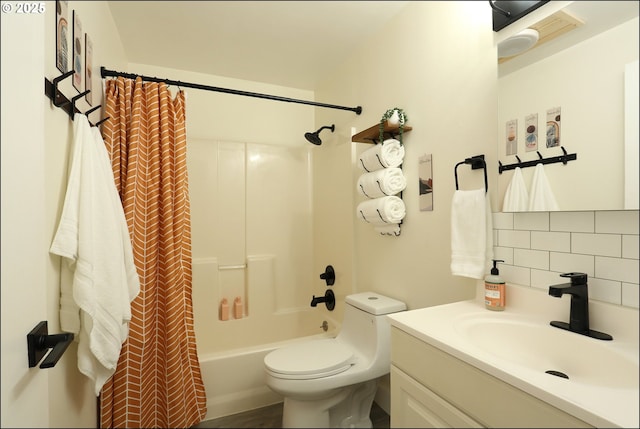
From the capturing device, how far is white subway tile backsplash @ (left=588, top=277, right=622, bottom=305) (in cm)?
85

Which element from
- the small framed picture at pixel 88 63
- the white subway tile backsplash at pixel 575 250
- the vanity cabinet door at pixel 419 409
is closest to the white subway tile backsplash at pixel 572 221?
the white subway tile backsplash at pixel 575 250

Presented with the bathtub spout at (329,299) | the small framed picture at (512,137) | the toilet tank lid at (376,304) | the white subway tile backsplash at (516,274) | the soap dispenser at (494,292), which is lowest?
the bathtub spout at (329,299)

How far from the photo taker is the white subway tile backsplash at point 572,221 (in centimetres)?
93

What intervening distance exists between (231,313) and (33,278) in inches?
74.9

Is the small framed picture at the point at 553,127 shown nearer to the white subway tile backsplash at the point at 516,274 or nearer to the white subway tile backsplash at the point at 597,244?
the white subway tile backsplash at the point at 597,244

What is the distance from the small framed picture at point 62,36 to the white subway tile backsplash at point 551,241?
1.66 m

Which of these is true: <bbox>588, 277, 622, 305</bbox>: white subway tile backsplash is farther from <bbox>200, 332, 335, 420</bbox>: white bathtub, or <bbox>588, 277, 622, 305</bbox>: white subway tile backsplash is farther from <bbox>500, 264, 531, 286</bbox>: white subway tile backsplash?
<bbox>200, 332, 335, 420</bbox>: white bathtub

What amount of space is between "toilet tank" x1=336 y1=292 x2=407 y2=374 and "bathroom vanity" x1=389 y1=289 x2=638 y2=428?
47 cm

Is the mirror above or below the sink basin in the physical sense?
above

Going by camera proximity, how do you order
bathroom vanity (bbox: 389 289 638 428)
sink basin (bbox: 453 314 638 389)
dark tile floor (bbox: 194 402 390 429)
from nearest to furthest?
bathroom vanity (bbox: 389 289 638 428), sink basin (bbox: 453 314 638 389), dark tile floor (bbox: 194 402 390 429)

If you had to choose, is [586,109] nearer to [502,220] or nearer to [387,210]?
[502,220]

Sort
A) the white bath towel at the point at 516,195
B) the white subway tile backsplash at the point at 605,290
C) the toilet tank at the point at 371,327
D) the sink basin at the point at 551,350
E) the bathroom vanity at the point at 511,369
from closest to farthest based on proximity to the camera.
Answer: the bathroom vanity at the point at 511,369 < the sink basin at the point at 551,350 < the white subway tile backsplash at the point at 605,290 < the white bath towel at the point at 516,195 < the toilet tank at the point at 371,327

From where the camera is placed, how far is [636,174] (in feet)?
2.68

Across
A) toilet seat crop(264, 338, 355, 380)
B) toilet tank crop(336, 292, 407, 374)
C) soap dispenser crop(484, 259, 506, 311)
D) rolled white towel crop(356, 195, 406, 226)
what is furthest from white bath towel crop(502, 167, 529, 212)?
toilet seat crop(264, 338, 355, 380)
